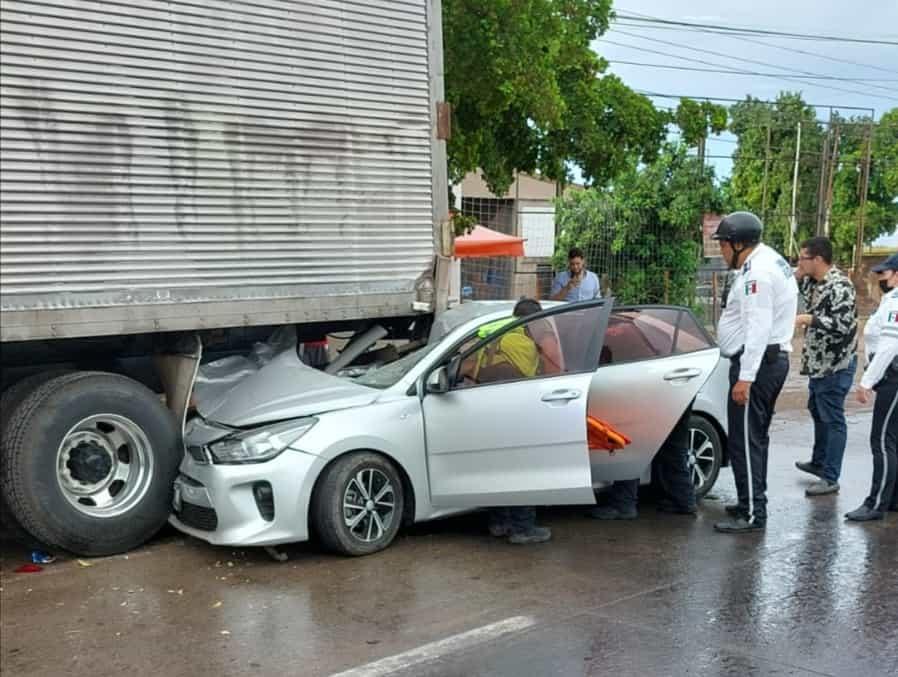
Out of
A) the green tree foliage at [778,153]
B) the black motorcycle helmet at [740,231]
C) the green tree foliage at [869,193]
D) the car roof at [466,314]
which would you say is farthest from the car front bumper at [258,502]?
the green tree foliage at [869,193]

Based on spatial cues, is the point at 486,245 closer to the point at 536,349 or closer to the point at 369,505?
the point at 536,349

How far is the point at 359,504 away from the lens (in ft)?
19.0

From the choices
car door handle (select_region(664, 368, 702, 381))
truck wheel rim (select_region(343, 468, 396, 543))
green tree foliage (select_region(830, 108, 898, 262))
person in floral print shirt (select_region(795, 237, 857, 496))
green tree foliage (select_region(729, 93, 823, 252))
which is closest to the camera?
truck wheel rim (select_region(343, 468, 396, 543))

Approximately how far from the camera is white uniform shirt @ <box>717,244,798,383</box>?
6.15m

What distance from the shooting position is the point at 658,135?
47.1ft

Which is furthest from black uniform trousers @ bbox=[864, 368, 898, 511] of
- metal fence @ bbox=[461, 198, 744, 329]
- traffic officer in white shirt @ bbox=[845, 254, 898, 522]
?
metal fence @ bbox=[461, 198, 744, 329]

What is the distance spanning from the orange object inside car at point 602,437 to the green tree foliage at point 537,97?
5110 mm

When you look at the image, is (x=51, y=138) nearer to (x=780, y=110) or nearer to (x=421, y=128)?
(x=421, y=128)

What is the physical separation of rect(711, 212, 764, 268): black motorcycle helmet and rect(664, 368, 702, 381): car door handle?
79cm

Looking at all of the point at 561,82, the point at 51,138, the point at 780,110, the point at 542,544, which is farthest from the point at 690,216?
the point at 780,110

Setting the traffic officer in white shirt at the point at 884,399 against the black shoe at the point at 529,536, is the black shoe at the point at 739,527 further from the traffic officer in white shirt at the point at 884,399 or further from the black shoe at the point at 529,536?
the black shoe at the point at 529,536

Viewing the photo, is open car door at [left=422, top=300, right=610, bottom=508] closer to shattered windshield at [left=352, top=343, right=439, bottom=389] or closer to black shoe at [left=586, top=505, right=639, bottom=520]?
shattered windshield at [left=352, top=343, right=439, bottom=389]

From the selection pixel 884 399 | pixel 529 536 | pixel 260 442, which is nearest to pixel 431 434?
pixel 529 536

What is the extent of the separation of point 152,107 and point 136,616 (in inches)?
114
